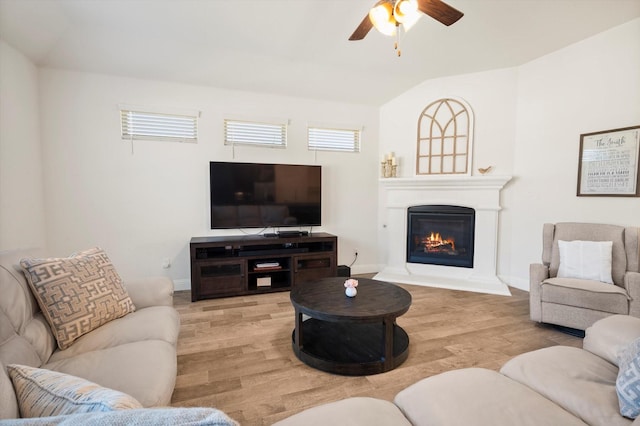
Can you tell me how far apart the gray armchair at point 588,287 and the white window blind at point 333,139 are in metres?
2.79

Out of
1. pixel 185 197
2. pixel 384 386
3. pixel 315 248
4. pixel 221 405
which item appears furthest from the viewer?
pixel 315 248

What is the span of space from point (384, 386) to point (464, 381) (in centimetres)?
80

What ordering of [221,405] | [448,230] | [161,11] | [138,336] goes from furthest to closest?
[448,230] < [161,11] < [221,405] < [138,336]

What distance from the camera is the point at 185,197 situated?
3799 millimetres

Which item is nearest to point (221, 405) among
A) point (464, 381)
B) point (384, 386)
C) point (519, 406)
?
point (384, 386)

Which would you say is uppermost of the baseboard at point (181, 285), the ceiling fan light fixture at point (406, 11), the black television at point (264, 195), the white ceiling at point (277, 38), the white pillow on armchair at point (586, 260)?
the white ceiling at point (277, 38)

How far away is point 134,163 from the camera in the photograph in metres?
3.60

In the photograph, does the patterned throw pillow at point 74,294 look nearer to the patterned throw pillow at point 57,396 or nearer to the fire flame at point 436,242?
the patterned throw pillow at point 57,396

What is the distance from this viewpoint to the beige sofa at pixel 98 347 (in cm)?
123

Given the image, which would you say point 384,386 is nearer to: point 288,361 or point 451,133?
point 288,361

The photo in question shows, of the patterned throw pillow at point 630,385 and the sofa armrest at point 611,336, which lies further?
the sofa armrest at point 611,336

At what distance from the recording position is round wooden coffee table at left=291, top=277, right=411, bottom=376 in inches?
80.4

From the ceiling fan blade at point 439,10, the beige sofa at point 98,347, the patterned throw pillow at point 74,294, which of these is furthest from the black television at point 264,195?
the ceiling fan blade at point 439,10

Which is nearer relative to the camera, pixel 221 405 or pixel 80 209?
pixel 221 405
